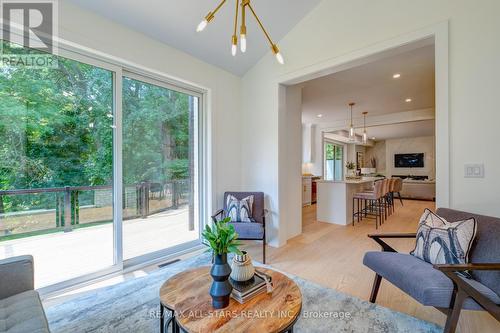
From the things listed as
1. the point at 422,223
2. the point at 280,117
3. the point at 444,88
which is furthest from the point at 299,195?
the point at 444,88

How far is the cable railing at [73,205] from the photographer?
6.76ft

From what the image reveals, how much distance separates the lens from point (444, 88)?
2.08 meters

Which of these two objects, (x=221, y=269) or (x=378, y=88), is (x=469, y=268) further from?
(x=378, y=88)

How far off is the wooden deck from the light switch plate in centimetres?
332

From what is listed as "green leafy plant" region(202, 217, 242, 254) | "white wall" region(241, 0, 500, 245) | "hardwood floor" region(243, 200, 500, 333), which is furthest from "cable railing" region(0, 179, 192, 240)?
"green leafy plant" region(202, 217, 242, 254)

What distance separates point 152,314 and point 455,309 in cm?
213

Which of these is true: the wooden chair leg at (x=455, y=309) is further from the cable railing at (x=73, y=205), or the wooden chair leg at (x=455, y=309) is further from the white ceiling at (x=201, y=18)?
the white ceiling at (x=201, y=18)

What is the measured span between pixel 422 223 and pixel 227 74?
127 inches

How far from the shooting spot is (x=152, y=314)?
6.08 ft

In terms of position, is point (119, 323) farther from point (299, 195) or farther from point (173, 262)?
point (299, 195)

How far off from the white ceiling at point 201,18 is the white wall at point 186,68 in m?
0.09

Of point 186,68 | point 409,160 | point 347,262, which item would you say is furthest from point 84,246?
point 409,160

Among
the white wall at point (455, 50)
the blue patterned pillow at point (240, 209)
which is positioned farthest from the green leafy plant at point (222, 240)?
the white wall at point (455, 50)

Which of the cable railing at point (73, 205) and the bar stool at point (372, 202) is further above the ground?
the cable railing at point (73, 205)
